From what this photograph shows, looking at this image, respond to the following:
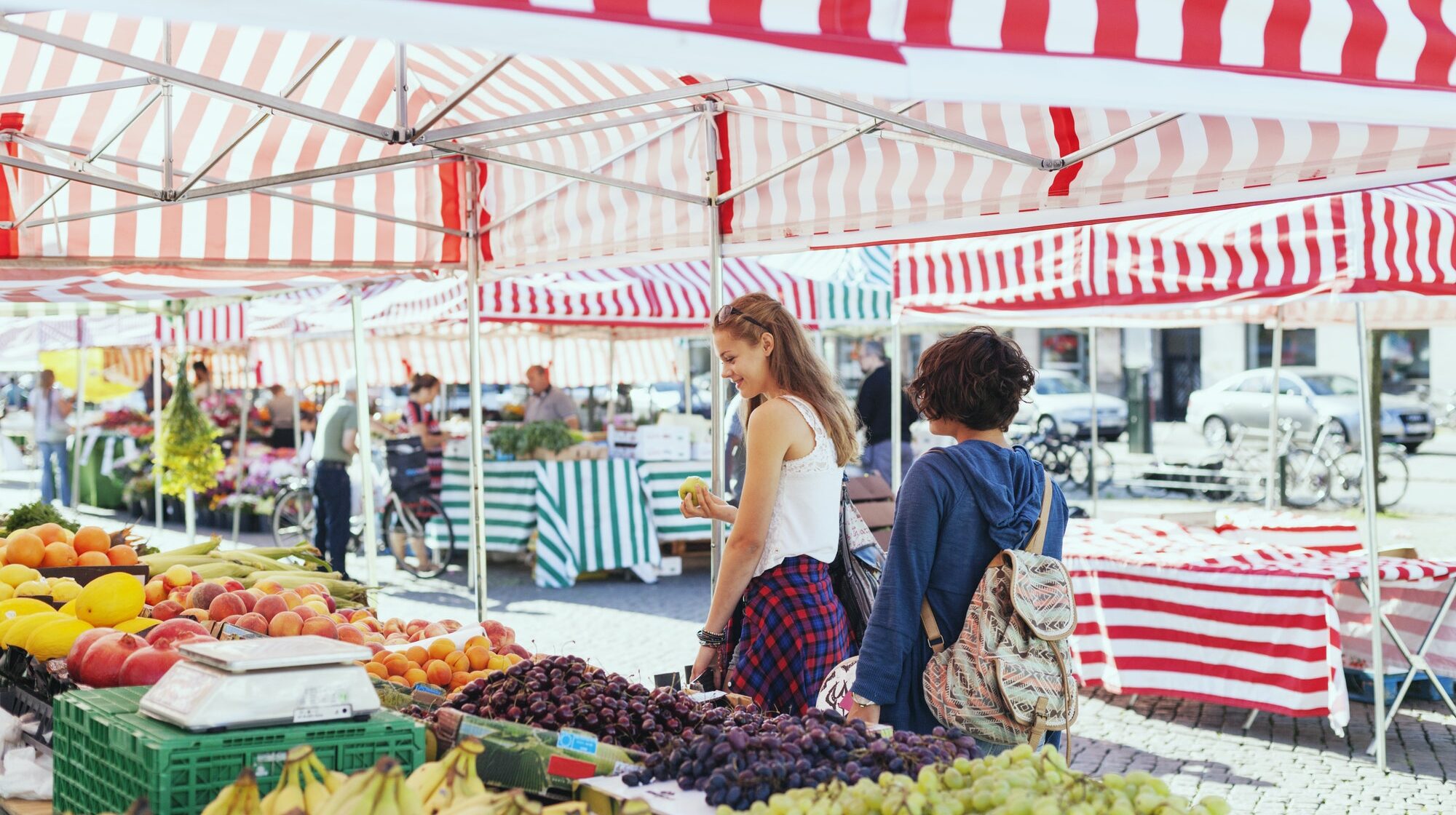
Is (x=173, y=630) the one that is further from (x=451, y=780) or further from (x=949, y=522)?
(x=949, y=522)

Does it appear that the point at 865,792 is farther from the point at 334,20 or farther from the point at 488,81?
the point at 488,81

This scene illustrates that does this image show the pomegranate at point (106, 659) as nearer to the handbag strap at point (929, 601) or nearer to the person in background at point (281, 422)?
the handbag strap at point (929, 601)

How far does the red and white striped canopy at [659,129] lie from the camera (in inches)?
62.6

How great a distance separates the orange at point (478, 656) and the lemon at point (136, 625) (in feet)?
2.94

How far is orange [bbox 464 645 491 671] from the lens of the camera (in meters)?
3.52

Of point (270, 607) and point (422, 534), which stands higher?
point (270, 607)

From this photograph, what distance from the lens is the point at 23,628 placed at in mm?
3328

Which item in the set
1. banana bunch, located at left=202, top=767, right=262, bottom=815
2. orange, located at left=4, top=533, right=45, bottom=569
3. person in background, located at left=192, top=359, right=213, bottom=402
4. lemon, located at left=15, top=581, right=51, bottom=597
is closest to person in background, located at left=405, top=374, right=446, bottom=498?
person in background, located at left=192, top=359, right=213, bottom=402

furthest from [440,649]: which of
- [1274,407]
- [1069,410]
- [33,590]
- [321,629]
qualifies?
[1069,410]

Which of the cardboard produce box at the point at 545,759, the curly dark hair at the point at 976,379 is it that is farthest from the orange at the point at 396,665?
the curly dark hair at the point at 976,379

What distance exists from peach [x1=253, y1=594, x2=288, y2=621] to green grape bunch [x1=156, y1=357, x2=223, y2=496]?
8681 mm

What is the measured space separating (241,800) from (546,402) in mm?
10433

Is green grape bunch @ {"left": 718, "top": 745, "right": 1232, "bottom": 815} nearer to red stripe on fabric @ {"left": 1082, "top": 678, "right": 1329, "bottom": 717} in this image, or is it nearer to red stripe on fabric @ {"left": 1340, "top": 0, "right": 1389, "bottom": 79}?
red stripe on fabric @ {"left": 1340, "top": 0, "right": 1389, "bottom": 79}

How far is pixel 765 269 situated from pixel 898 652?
9.55 metres
